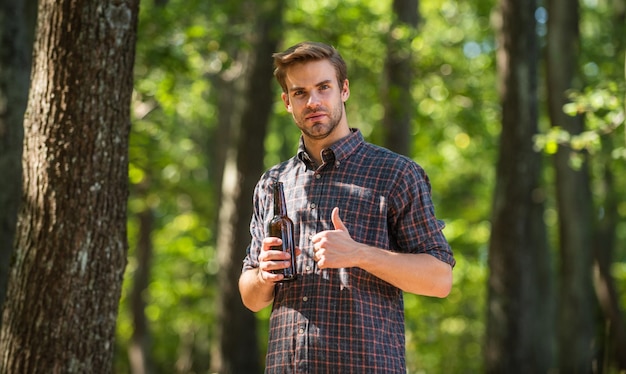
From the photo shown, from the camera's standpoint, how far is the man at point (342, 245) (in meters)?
3.52

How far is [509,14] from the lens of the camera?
41.6 feet

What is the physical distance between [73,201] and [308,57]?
1.86 m

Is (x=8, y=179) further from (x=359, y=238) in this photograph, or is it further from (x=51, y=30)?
(x=359, y=238)

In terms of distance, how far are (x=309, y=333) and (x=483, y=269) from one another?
19012 mm

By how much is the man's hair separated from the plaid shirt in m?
0.30

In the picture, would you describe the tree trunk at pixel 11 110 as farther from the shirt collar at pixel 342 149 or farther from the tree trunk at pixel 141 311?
the tree trunk at pixel 141 311

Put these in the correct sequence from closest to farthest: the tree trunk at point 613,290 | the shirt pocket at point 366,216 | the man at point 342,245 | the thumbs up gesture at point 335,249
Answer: the thumbs up gesture at point 335,249 < the man at point 342,245 < the shirt pocket at point 366,216 < the tree trunk at point 613,290

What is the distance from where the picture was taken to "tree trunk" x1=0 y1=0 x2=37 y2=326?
715 cm

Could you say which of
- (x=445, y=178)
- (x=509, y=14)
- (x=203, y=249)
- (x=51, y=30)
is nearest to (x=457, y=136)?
(x=445, y=178)

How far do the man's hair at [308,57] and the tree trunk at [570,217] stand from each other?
11.0 meters

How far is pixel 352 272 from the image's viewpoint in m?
3.59

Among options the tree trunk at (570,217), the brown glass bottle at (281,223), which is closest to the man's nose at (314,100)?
the brown glass bottle at (281,223)

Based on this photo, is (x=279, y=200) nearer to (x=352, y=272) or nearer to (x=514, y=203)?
(x=352, y=272)

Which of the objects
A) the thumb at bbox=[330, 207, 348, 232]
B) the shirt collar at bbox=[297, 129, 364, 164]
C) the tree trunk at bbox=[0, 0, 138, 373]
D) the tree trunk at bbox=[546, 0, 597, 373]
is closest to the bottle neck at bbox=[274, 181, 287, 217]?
the shirt collar at bbox=[297, 129, 364, 164]
